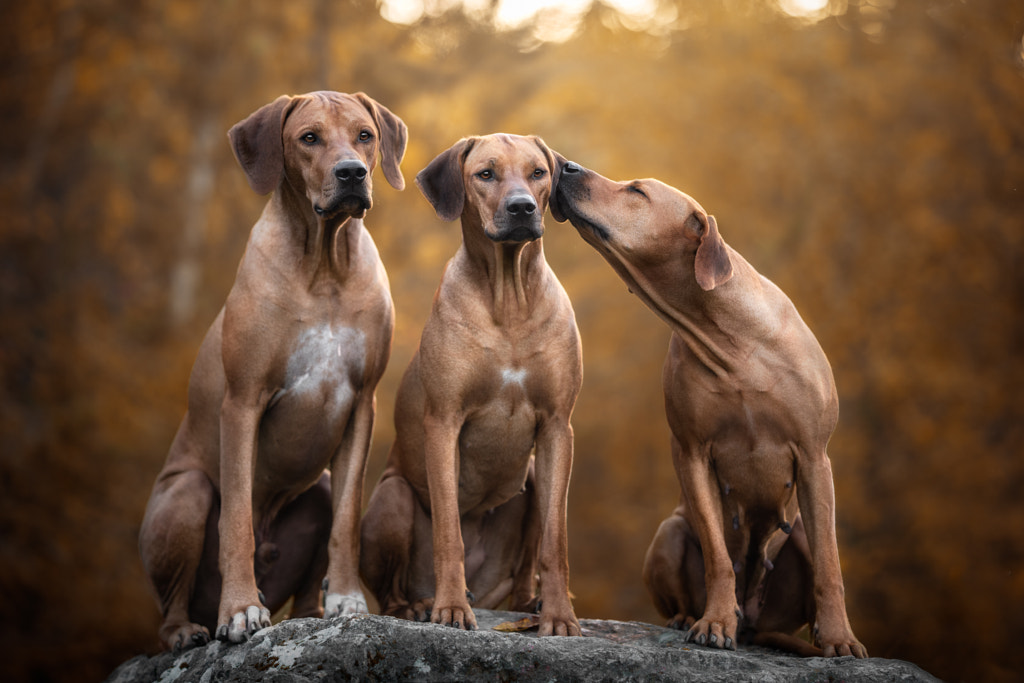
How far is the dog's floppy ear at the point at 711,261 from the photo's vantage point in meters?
5.09

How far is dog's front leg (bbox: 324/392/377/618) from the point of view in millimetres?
4844

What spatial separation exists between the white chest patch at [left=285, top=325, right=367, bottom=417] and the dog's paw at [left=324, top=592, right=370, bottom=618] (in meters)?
0.99

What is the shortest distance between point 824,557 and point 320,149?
3.33 metres

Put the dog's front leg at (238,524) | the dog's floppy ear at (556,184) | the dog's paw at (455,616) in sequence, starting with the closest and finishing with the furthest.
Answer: the dog's paw at (455,616)
the dog's front leg at (238,524)
the dog's floppy ear at (556,184)

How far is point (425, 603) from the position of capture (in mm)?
5309

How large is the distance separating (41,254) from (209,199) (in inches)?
83.1

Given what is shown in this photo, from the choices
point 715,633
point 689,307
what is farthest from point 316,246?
point 715,633

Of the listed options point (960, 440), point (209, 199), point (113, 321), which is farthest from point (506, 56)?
point (960, 440)

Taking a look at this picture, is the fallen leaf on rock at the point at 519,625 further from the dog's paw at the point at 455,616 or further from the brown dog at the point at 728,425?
the brown dog at the point at 728,425

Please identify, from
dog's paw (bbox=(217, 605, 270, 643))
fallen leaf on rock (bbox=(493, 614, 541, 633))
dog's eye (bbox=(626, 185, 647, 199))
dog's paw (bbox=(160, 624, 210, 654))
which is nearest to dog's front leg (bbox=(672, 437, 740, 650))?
fallen leaf on rock (bbox=(493, 614, 541, 633))

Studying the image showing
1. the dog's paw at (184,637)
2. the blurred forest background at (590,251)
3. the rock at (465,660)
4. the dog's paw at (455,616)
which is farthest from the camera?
the blurred forest background at (590,251)

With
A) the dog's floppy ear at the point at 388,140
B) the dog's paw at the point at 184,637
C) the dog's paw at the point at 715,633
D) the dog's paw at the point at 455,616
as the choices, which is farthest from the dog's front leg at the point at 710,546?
the dog's paw at the point at 184,637

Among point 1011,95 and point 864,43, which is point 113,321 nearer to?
point 864,43

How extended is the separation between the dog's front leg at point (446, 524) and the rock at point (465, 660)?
1.25ft
